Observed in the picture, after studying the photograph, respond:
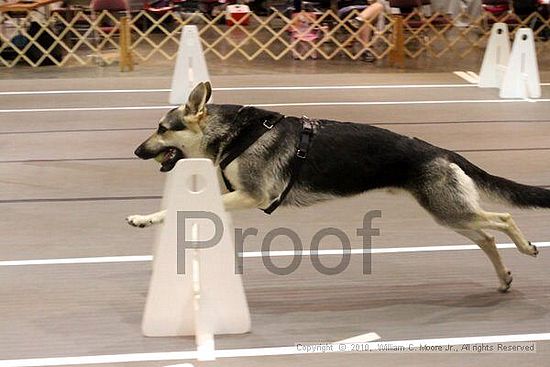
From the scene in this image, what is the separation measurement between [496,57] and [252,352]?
737 centimetres

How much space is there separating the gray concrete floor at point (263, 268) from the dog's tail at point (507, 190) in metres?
0.53

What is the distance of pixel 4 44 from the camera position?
456 inches

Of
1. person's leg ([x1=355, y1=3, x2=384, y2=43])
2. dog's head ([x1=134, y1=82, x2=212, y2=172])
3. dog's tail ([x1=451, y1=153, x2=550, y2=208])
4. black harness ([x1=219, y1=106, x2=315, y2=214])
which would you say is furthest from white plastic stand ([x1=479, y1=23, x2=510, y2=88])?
dog's head ([x1=134, y1=82, x2=212, y2=172])

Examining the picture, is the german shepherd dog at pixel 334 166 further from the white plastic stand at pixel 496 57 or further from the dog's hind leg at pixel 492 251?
the white plastic stand at pixel 496 57

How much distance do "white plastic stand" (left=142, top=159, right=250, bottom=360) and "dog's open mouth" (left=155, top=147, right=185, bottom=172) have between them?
0.39 metres

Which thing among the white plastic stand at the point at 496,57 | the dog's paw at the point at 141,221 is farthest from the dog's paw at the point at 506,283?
the white plastic stand at the point at 496,57

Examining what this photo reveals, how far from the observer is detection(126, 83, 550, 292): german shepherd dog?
385cm

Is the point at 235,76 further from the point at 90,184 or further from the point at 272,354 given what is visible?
the point at 272,354

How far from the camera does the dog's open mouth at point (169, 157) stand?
4.01 m

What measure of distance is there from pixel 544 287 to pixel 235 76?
7.21 metres

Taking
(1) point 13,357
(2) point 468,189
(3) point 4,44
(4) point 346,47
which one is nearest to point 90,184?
(1) point 13,357

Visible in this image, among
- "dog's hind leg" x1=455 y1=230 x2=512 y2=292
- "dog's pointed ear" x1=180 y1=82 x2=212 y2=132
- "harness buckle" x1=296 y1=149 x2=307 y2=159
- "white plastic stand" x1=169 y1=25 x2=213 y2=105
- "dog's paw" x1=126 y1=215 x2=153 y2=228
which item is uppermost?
"dog's pointed ear" x1=180 y1=82 x2=212 y2=132

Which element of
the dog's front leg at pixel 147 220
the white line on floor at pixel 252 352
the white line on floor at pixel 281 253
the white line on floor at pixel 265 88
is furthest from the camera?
the white line on floor at pixel 265 88

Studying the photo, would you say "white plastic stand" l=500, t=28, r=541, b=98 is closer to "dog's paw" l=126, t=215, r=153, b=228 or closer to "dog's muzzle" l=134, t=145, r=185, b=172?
"dog's muzzle" l=134, t=145, r=185, b=172
